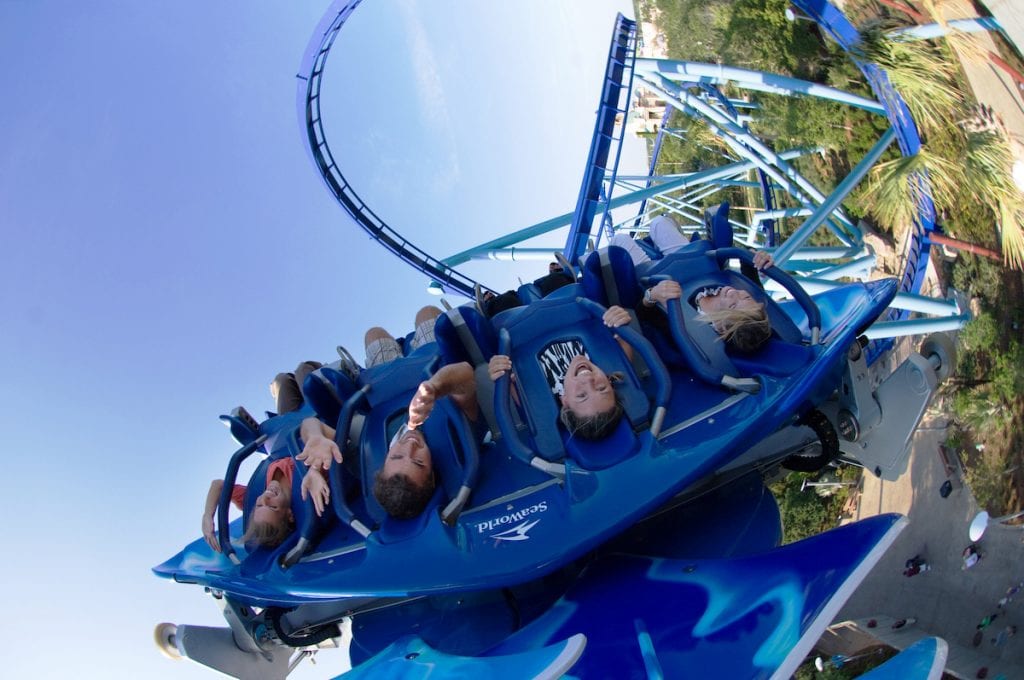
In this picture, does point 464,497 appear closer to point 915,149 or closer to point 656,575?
point 656,575

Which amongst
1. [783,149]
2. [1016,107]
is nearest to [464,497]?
[1016,107]

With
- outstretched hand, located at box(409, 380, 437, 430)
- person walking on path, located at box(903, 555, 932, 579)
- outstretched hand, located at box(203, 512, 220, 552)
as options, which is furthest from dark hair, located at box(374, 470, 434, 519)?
person walking on path, located at box(903, 555, 932, 579)

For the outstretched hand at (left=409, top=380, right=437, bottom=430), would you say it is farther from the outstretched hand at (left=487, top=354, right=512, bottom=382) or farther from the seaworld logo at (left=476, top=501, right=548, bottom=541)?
the seaworld logo at (left=476, top=501, right=548, bottom=541)

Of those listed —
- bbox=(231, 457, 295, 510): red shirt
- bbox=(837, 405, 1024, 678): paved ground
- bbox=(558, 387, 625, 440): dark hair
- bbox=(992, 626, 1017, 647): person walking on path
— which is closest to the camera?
bbox=(558, 387, 625, 440): dark hair

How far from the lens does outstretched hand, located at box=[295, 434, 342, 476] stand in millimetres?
3209

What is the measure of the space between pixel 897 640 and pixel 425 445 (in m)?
8.06

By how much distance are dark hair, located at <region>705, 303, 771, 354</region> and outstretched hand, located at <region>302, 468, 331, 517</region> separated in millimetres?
1806

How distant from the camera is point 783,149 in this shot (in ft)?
37.6

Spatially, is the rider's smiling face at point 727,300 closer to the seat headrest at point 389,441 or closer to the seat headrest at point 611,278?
the seat headrest at point 611,278

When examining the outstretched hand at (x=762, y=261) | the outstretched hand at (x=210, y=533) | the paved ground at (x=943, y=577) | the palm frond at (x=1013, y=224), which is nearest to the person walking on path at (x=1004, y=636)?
the paved ground at (x=943, y=577)

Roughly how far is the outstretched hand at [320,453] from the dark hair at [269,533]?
317mm

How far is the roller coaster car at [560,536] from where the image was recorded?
2.26 metres

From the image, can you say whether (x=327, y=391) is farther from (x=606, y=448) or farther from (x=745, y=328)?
(x=745, y=328)

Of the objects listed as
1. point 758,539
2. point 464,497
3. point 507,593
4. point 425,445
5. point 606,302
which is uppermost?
point 606,302
